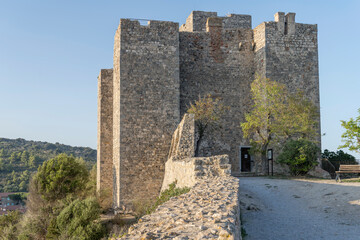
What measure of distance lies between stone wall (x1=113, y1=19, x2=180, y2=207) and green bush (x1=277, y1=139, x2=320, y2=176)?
529 centimetres

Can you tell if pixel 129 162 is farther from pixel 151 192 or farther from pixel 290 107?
pixel 290 107

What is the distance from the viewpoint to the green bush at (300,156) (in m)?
18.0

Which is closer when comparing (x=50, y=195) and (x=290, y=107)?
(x=290, y=107)

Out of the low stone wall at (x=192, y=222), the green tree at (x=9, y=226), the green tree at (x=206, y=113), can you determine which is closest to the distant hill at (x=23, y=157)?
the green tree at (x=9, y=226)

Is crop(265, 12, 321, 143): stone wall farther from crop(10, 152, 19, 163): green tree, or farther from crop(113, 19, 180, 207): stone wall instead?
crop(10, 152, 19, 163): green tree

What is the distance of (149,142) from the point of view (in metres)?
19.4

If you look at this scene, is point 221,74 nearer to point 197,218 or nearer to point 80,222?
point 80,222

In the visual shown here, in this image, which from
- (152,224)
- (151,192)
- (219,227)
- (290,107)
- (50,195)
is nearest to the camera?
(219,227)

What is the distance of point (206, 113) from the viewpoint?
20234mm

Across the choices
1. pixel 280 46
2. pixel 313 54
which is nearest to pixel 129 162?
pixel 280 46

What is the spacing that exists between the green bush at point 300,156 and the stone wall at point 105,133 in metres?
8.90

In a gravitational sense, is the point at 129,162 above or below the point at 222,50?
below

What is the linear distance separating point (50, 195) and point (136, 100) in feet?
26.8

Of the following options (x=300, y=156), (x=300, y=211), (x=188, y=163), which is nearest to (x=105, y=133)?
(x=300, y=156)
